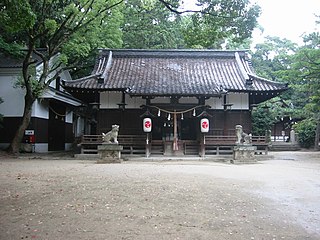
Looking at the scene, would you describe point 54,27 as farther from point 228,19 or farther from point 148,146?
point 228,19

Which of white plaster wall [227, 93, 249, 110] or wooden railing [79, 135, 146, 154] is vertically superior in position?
white plaster wall [227, 93, 249, 110]

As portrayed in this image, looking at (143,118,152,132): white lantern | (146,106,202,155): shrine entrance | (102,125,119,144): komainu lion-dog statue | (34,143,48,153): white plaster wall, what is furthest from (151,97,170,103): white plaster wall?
(34,143,48,153): white plaster wall

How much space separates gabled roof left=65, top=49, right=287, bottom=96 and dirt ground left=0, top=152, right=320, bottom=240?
1038 centimetres

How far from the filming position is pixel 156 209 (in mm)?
5742

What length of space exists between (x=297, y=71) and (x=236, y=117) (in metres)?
5.04

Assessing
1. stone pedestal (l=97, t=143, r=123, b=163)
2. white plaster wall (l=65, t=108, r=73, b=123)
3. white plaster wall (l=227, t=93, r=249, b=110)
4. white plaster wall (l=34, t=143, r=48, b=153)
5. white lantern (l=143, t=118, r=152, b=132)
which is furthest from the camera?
white plaster wall (l=65, t=108, r=73, b=123)

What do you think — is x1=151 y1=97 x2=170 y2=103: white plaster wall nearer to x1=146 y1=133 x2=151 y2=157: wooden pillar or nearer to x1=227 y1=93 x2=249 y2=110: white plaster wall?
x1=146 y1=133 x2=151 y2=157: wooden pillar

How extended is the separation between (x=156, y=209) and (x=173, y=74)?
16.1m

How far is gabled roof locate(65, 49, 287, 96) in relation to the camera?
18.7m

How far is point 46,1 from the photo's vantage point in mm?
15805

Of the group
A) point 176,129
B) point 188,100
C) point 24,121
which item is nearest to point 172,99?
point 188,100

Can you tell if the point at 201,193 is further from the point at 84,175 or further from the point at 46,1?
the point at 46,1

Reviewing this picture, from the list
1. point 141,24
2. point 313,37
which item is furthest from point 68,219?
point 141,24

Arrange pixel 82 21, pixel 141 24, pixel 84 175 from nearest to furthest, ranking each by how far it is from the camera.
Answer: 1. pixel 84 175
2. pixel 82 21
3. pixel 141 24
